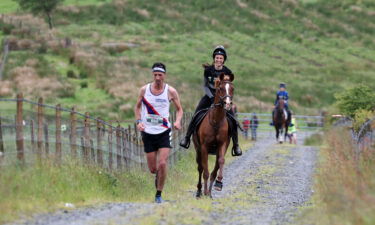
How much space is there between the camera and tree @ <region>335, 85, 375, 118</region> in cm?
3316

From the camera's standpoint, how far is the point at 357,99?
33562 millimetres

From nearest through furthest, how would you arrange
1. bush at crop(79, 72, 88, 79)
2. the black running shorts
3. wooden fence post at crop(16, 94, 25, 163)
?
wooden fence post at crop(16, 94, 25, 163), the black running shorts, bush at crop(79, 72, 88, 79)

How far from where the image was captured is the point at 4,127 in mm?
13359

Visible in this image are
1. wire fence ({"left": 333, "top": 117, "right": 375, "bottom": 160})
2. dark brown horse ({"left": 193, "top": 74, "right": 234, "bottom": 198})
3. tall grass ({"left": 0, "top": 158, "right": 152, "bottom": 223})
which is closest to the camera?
tall grass ({"left": 0, "top": 158, "right": 152, "bottom": 223})

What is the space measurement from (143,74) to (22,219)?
1675 inches

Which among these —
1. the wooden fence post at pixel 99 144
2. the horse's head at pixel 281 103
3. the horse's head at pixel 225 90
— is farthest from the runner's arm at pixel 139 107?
the horse's head at pixel 281 103

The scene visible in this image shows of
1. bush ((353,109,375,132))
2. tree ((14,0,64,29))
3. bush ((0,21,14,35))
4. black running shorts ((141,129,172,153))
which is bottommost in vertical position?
bush ((353,109,375,132))

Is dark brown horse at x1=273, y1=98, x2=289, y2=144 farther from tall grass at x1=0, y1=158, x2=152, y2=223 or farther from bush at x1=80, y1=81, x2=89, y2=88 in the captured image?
tall grass at x1=0, y1=158, x2=152, y2=223

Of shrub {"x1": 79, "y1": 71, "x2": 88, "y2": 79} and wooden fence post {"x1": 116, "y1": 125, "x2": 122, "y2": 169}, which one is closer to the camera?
wooden fence post {"x1": 116, "y1": 125, "x2": 122, "y2": 169}

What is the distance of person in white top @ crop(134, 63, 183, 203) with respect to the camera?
13773 millimetres

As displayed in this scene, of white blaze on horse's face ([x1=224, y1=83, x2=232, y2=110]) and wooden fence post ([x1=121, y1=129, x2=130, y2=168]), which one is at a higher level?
white blaze on horse's face ([x1=224, y1=83, x2=232, y2=110])

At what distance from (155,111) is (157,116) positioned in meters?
0.09

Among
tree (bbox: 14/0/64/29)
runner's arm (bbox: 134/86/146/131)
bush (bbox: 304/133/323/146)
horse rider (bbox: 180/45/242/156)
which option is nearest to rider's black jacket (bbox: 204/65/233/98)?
horse rider (bbox: 180/45/242/156)

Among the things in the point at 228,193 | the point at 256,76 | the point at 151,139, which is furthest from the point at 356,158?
the point at 256,76
